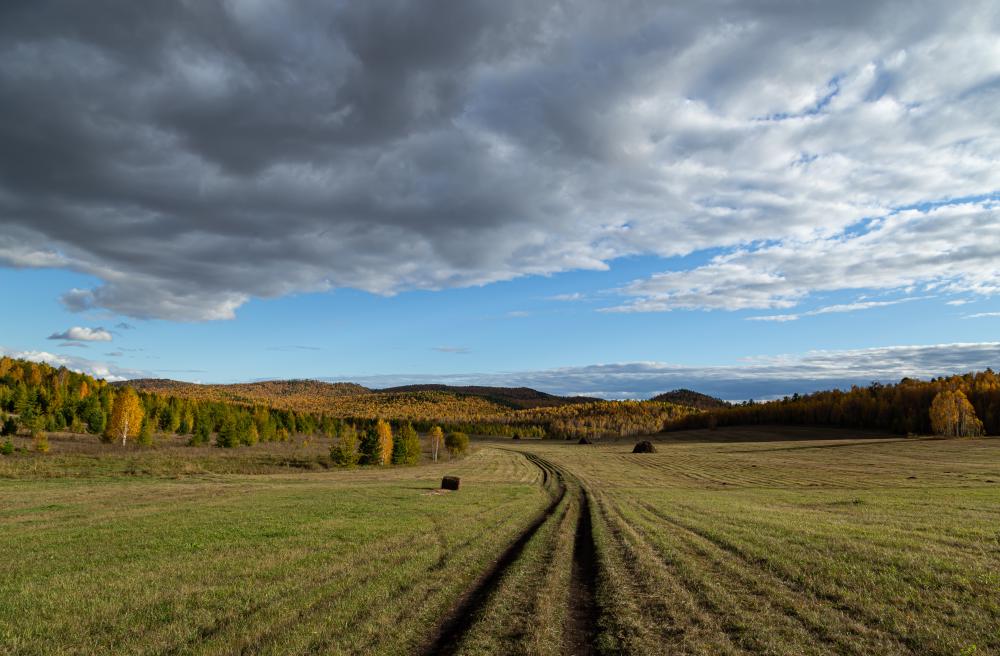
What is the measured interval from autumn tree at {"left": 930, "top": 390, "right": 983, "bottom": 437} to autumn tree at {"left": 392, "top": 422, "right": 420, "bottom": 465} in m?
121

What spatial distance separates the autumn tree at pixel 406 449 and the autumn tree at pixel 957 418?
397 ft

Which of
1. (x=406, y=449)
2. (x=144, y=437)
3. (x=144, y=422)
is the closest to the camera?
(x=406, y=449)

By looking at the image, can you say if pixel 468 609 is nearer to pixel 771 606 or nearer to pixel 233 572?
pixel 771 606

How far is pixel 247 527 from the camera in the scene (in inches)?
942

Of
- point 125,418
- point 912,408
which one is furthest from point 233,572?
point 912,408

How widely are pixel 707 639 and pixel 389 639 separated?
6.53 m

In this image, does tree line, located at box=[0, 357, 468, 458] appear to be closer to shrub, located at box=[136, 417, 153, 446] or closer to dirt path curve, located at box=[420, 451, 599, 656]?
shrub, located at box=[136, 417, 153, 446]

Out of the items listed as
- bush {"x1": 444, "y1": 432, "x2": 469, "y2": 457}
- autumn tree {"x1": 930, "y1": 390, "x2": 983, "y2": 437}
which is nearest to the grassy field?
bush {"x1": 444, "y1": 432, "x2": 469, "y2": 457}

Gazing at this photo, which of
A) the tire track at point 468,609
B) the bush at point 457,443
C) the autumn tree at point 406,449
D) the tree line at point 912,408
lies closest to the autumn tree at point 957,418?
the tree line at point 912,408

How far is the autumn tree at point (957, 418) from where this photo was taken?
11996cm

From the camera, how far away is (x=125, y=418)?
347 feet

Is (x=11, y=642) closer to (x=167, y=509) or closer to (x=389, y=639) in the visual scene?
(x=389, y=639)

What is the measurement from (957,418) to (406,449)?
408 ft

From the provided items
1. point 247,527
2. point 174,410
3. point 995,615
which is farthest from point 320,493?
point 174,410
